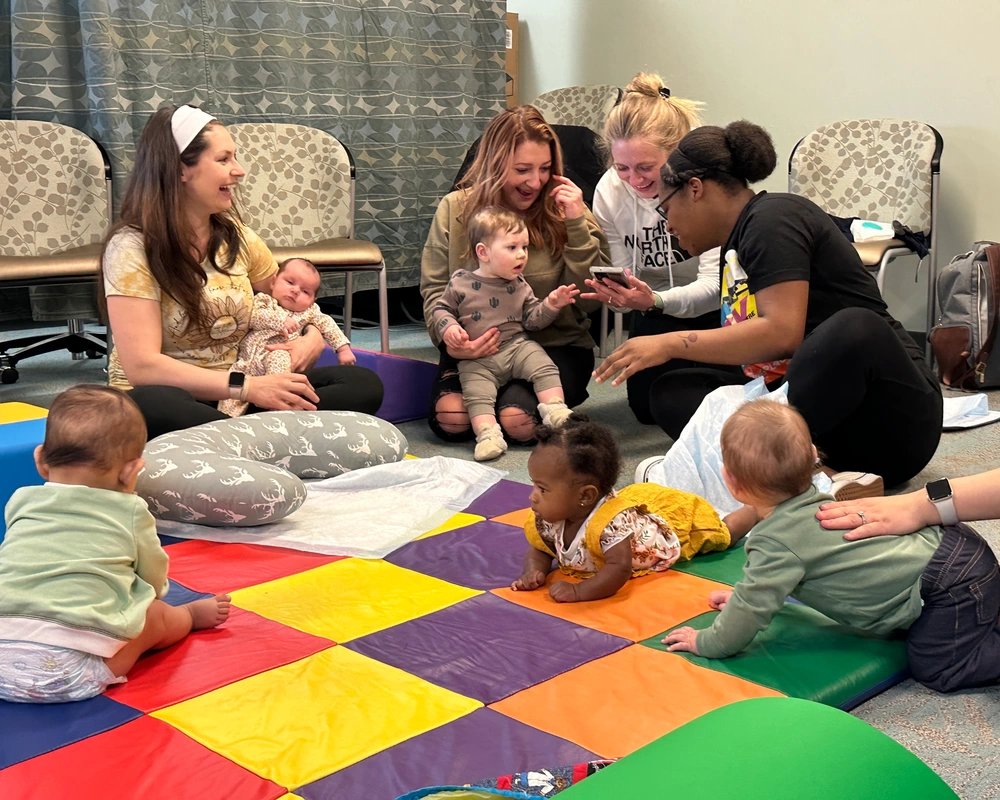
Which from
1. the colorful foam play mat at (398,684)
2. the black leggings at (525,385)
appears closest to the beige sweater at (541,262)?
the black leggings at (525,385)

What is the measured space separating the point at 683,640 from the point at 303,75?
11.9 ft

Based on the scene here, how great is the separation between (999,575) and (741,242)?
1030 millimetres

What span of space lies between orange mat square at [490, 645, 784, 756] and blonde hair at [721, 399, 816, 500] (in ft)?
0.99

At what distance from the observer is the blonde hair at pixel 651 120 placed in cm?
301

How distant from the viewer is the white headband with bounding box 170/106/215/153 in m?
2.72

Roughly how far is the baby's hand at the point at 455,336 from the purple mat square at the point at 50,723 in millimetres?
1753

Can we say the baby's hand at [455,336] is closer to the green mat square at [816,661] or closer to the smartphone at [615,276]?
the smartphone at [615,276]

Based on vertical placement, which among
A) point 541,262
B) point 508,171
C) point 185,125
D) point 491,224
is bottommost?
point 541,262

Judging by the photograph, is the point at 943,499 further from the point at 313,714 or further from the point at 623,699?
the point at 313,714

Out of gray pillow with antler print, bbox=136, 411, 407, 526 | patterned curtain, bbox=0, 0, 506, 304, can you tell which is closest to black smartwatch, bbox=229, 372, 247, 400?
gray pillow with antler print, bbox=136, 411, 407, 526

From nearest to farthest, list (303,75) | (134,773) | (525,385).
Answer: (134,773), (525,385), (303,75)

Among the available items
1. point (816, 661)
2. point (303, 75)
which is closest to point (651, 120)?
point (816, 661)

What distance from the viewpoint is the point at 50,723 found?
5.17 ft

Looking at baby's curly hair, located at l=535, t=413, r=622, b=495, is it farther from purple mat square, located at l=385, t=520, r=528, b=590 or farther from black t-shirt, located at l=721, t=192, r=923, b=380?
black t-shirt, located at l=721, t=192, r=923, b=380
